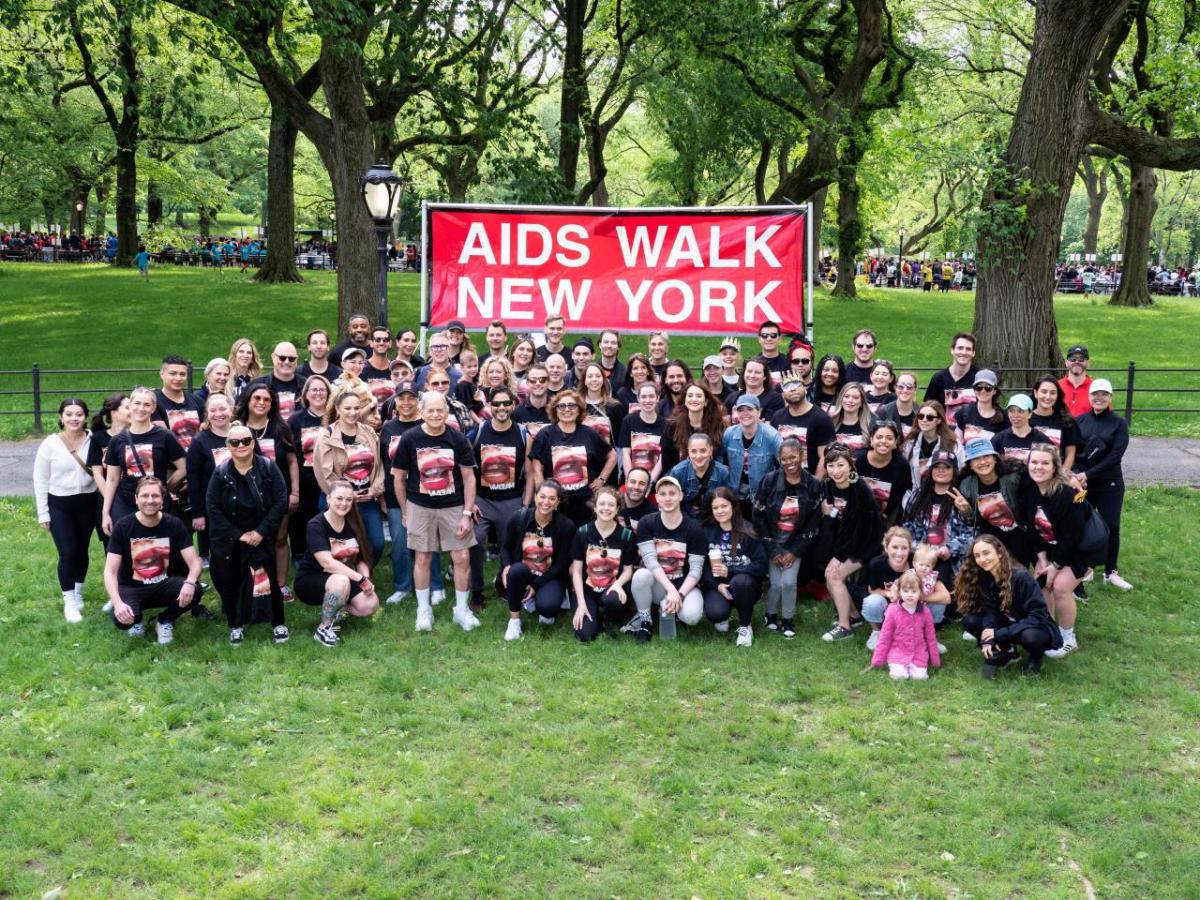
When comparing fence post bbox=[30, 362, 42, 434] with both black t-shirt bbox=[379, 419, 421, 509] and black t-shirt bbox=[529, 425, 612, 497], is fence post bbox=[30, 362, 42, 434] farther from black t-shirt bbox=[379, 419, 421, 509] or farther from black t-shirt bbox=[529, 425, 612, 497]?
black t-shirt bbox=[529, 425, 612, 497]

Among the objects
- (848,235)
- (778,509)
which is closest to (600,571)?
(778,509)

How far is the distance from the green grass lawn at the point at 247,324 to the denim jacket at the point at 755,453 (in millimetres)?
8902

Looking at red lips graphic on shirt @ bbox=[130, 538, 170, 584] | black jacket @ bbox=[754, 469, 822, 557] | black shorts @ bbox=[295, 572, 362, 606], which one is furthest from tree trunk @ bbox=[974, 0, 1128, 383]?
red lips graphic on shirt @ bbox=[130, 538, 170, 584]

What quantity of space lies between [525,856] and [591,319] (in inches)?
287

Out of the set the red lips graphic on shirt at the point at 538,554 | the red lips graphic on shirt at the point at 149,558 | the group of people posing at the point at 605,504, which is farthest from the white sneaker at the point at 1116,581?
the red lips graphic on shirt at the point at 149,558

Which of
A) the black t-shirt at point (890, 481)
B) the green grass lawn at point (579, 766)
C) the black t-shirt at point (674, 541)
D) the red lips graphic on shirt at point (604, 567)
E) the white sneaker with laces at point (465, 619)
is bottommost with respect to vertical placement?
the green grass lawn at point (579, 766)

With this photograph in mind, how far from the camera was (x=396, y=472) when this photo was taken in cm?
Result: 809

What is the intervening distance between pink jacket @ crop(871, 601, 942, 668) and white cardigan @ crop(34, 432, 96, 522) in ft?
19.6

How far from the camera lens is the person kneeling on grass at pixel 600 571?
25.5ft

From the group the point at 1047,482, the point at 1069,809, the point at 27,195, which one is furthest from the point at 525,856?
the point at 27,195

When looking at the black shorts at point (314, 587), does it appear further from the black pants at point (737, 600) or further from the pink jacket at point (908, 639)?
the pink jacket at point (908, 639)

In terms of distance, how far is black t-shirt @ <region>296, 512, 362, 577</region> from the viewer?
7887 mm

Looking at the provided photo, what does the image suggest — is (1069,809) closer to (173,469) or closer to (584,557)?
(584,557)

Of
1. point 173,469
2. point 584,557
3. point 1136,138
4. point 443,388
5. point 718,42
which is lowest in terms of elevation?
point 584,557
